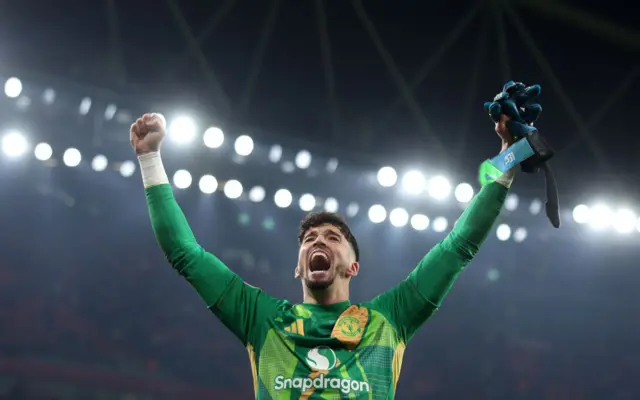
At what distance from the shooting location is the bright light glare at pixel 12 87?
6691 millimetres

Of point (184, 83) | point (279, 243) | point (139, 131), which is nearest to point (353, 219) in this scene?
point (279, 243)

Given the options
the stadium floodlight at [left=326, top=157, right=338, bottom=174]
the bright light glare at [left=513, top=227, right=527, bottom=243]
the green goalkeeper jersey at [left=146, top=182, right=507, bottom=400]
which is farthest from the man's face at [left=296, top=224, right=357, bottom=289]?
the bright light glare at [left=513, top=227, right=527, bottom=243]

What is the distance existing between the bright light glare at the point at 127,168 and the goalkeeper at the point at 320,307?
19.2 feet

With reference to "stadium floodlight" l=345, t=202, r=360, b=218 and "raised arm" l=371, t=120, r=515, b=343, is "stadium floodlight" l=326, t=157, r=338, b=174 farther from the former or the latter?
"raised arm" l=371, t=120, r=515, b=343

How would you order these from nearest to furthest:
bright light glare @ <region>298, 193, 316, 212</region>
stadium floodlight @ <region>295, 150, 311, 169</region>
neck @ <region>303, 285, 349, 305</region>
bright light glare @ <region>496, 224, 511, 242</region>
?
1. neck @ <region>303, 285, 349, 305</region>
2. stadium floodlight @ <region>295, 150, 311, 169</region>
3. bright light glare @ <region>298, 193, 316, 212</region>
4. bright light glare @ <region>496, 224, 511, 242</region>

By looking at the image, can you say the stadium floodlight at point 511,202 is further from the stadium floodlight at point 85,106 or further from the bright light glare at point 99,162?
the stadium floodlight at point 85,106

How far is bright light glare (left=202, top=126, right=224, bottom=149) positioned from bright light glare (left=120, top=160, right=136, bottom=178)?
4.60ft

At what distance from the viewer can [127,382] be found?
966 centimetres

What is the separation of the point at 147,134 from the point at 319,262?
0.83m

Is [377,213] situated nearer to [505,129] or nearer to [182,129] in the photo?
[182,129]

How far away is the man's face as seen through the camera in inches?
105

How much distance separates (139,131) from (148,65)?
4.02 meters

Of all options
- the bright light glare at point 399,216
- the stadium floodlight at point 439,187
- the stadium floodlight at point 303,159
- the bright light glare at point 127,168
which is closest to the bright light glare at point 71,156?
the bright light glare at point 127,168

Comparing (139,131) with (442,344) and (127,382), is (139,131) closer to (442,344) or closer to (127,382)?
(127,382)
